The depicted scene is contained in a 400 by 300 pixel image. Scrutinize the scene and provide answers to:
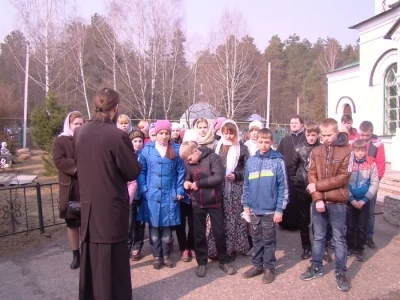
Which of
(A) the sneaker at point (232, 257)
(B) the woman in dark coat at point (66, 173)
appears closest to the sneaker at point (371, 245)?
(A) the sneaker at point (232, 257)

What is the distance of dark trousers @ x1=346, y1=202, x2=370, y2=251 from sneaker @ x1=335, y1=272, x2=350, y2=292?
0.95m

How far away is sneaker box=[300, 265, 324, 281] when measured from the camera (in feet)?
13.0

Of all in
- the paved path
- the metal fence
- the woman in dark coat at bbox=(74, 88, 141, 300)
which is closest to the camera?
the woman in dark coat at bbox=(74, 88, 141, 300)

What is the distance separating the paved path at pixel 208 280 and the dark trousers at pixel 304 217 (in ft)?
0.78

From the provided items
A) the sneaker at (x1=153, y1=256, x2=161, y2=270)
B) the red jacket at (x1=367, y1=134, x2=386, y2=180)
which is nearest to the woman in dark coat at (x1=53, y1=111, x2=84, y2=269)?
the sneaker at (x1=153, y1=256, x2=161, y2=270)

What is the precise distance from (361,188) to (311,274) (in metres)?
1.31

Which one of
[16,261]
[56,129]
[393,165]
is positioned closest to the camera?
[16,261]

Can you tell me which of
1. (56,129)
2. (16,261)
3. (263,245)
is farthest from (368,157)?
(56,129)

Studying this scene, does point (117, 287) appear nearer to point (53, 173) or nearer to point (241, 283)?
point (241, 283)

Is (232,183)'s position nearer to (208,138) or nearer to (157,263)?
(208,138)

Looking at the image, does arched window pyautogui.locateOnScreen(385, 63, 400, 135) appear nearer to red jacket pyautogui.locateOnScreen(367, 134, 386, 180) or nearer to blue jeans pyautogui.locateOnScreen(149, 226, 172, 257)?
red jacket pyautogui.locateOnScreen(367, 134, 386, 180)

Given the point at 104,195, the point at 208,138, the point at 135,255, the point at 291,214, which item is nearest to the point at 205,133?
the point at 208,138

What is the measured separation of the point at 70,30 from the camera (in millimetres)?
23781

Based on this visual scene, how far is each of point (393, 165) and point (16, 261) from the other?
9728mm
